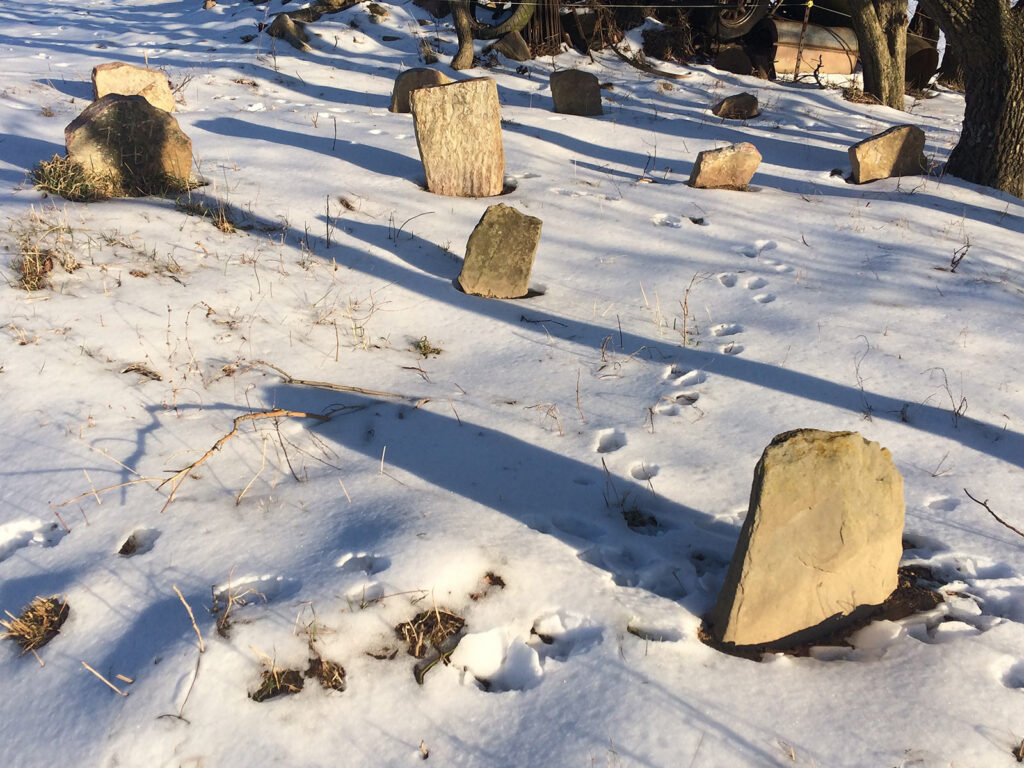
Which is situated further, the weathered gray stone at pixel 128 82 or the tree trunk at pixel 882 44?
the tree trunk at pixel 882 44

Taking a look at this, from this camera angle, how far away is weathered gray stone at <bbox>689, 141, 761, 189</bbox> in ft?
20.7

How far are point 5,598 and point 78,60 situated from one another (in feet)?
34.2

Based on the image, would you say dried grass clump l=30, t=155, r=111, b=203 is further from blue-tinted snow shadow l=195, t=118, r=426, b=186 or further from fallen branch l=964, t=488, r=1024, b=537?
fallen branch l=964, t=488, r=1024, b=537

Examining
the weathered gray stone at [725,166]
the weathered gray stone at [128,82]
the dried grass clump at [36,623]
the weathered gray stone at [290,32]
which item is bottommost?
the dried grass clump at [36,623]

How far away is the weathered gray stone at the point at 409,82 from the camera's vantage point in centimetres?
774

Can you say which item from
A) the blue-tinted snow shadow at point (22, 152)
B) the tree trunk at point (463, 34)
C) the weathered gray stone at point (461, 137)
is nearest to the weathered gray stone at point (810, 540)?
the weathered gray stone at point (461, 137)

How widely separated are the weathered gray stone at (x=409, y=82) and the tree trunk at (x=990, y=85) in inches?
184

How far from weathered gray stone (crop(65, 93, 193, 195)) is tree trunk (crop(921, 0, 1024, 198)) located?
21.1 ft

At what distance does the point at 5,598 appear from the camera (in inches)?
89.5

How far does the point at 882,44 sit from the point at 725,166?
507 cm

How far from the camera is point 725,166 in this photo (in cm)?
634

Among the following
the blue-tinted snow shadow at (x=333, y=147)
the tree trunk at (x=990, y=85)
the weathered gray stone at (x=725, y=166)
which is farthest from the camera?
the blue-tinted snow shadow at (x=333, y=147)

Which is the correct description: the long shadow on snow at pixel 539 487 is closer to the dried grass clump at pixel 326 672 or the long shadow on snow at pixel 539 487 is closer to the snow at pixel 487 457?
the snow at pixel 487 457

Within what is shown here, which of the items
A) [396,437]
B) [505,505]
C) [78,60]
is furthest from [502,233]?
[78,60]
